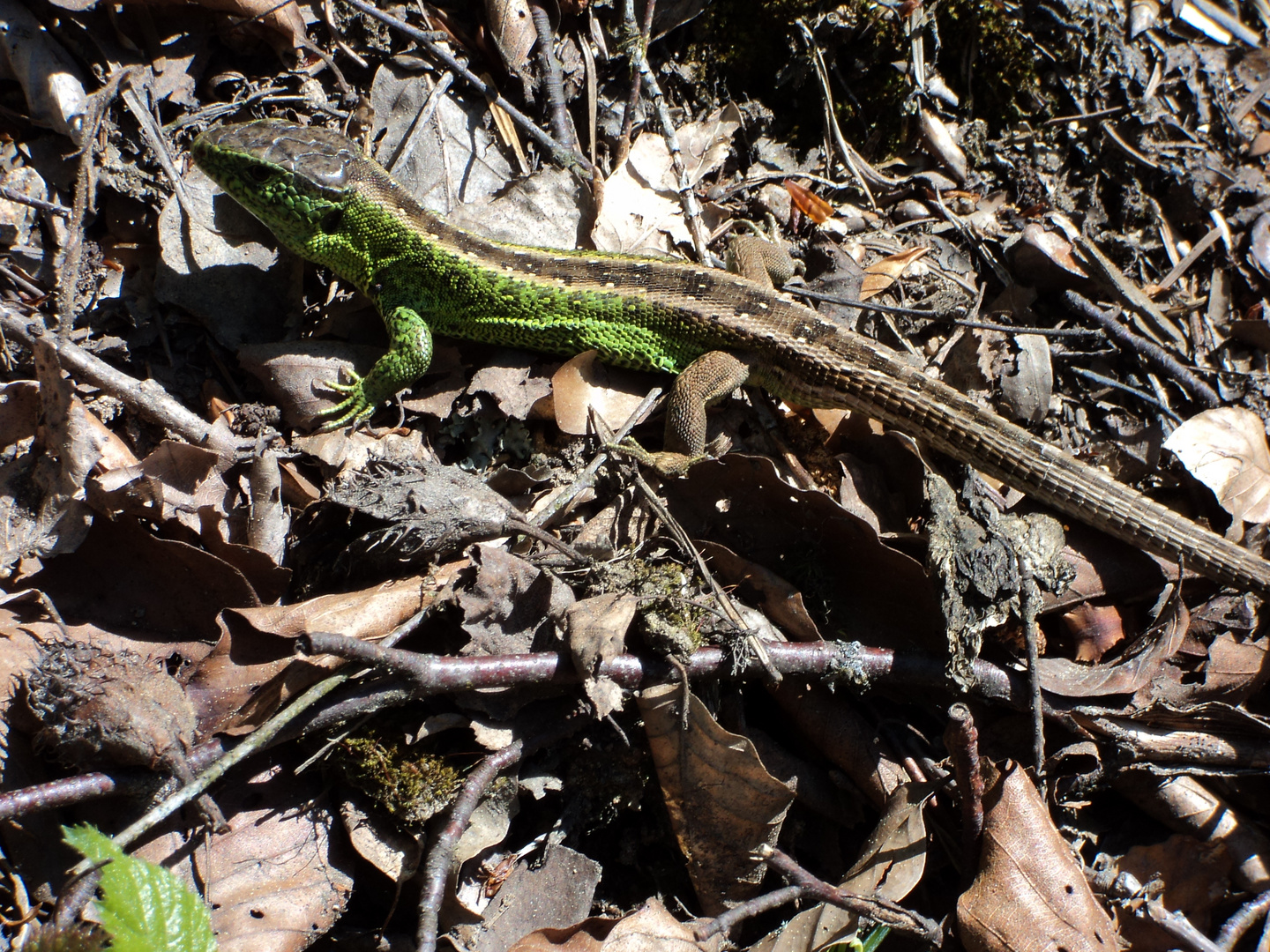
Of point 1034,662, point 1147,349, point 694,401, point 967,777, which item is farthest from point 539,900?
point 1147,349

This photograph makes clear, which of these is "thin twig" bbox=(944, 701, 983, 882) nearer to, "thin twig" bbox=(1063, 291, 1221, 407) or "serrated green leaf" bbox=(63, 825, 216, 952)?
"serrated green leaf" bbox=(63, 825, 216, 952)

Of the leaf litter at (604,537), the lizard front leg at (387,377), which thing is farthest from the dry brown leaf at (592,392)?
the lizard front leg at (387,377)

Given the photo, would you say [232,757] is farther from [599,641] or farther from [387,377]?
[387,377]

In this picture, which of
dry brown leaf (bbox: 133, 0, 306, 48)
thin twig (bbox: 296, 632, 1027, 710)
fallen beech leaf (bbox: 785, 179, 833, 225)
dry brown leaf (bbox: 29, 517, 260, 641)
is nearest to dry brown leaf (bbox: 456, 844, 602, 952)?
thin twig (bbox: 296, 632, 1027, 710)

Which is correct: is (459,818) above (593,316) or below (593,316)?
below

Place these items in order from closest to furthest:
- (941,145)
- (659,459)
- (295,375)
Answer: (659,459) < (295,375) < (941,145)
